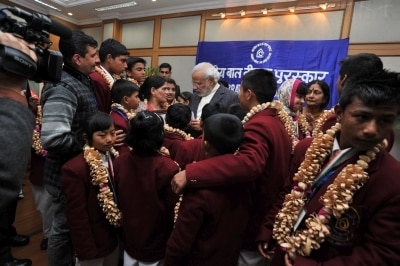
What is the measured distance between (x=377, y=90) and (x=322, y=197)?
1.33 ft

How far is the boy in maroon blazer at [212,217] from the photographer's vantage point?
3.51 feet

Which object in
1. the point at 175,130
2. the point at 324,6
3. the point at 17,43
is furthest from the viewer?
the point at 324,6

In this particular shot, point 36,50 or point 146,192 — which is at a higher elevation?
point 36,50

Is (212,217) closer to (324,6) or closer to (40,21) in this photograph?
(40,21)

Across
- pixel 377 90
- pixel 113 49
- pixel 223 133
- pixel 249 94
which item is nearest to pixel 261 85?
pixel 249 94

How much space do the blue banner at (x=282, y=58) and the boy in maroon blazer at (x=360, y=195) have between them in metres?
3.57

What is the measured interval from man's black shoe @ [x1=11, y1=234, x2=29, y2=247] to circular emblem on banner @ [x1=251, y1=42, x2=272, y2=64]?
14.3 feet

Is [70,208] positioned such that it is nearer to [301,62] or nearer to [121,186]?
[121,186]

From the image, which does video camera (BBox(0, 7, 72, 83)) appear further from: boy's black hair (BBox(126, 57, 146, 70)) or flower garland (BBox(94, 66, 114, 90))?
boy's black hair (BBox(126, 57, 146, 70))

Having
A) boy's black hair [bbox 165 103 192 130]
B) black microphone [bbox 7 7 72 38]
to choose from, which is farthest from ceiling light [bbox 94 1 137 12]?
black microphone [bbox 7 7 72 38]

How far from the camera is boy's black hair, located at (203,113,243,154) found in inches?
44.2

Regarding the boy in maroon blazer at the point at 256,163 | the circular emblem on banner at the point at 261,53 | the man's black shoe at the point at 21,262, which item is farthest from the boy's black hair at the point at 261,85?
the circular emblem on banner at the point at 261,53

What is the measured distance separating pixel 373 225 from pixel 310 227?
0.19 m

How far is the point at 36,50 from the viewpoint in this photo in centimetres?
75
